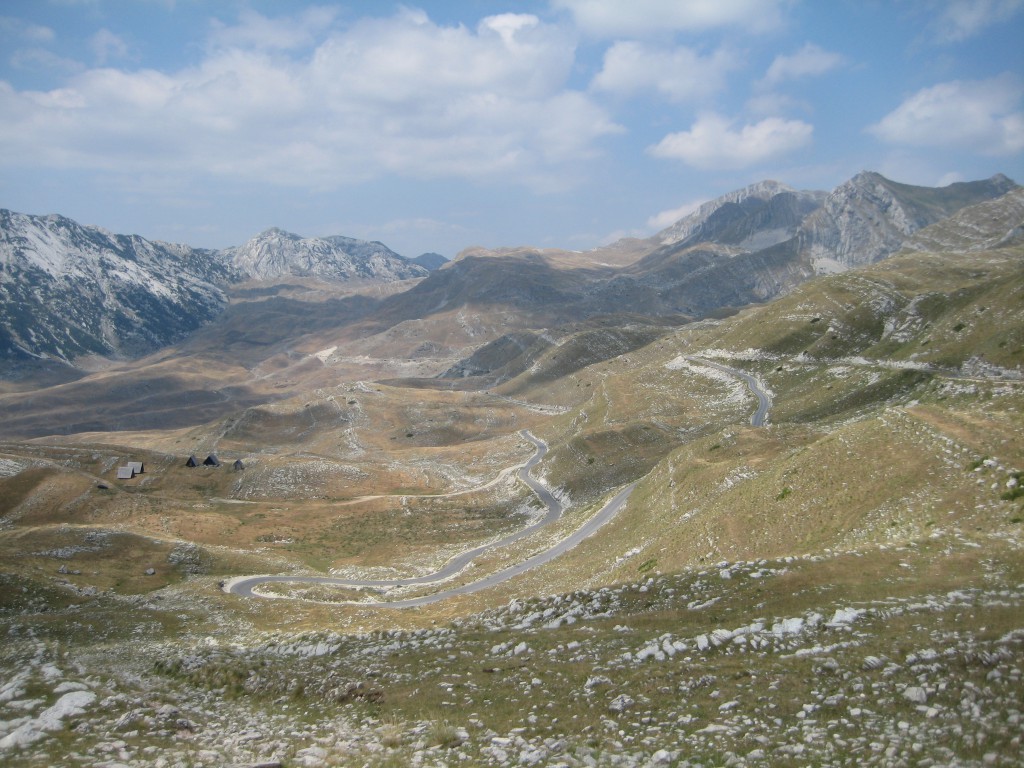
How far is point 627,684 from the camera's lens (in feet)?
56.1

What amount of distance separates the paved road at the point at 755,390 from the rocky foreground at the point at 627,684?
74334 mm

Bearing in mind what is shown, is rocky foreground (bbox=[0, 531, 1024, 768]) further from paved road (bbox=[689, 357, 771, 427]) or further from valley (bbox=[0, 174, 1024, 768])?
paved road (bbox=[689, 357, 771, 427])

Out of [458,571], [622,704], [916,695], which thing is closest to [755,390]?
[458,571]

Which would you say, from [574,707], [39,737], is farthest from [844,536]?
[39,737]

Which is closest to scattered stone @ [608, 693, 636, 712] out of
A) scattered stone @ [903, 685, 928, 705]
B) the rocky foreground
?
the rocky foreground

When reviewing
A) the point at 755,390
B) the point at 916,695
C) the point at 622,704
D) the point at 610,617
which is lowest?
the point at 755,390

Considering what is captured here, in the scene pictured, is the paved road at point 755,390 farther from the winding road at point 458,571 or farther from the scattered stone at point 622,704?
the scattered stone at point 622,704

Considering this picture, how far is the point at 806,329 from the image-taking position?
456 ft

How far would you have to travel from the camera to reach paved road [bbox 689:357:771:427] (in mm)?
105631

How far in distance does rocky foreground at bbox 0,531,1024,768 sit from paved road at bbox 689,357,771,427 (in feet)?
244

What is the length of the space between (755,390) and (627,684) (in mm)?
115736

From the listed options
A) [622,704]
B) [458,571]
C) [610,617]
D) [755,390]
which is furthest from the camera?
[755,390]

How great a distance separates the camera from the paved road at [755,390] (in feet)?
347

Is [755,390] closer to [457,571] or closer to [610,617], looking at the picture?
[457,571]
